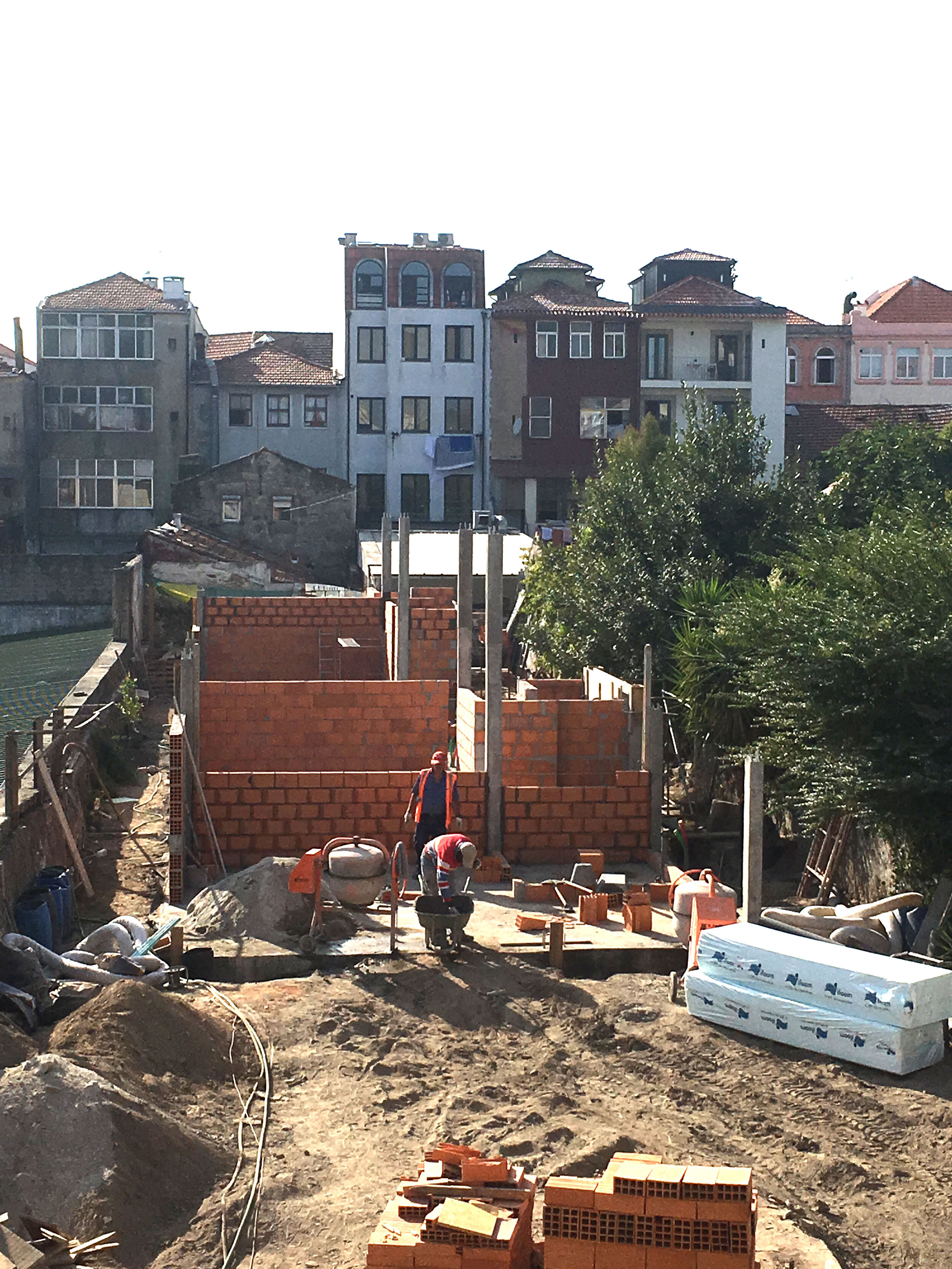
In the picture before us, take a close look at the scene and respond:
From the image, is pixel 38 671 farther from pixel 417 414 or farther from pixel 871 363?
pixel 871 363

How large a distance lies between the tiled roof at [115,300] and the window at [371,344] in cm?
549

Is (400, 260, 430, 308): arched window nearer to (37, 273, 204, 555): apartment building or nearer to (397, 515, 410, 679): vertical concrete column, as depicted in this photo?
(37, 273, 204, 555): apartment building

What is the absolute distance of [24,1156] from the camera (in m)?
7.40

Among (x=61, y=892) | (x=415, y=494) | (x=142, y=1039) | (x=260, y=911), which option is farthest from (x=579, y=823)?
(x=415, y=494)

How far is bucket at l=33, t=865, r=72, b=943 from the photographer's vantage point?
1267 centimetres

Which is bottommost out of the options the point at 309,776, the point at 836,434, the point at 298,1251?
the point at 298,1251

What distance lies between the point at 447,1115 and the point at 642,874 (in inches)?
202

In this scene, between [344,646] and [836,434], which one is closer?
[344,646]

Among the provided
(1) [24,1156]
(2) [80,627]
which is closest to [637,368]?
(2) [80,627]

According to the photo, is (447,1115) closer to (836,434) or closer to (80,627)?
(80,627)

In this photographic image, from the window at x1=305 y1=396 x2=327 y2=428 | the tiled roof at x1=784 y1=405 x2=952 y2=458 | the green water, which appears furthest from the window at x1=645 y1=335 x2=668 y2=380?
the green water

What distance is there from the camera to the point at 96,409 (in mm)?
44812

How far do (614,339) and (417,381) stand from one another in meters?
6.19

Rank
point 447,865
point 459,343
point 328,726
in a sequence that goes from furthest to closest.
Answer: point 459,343, point 328,726, point 447,865
